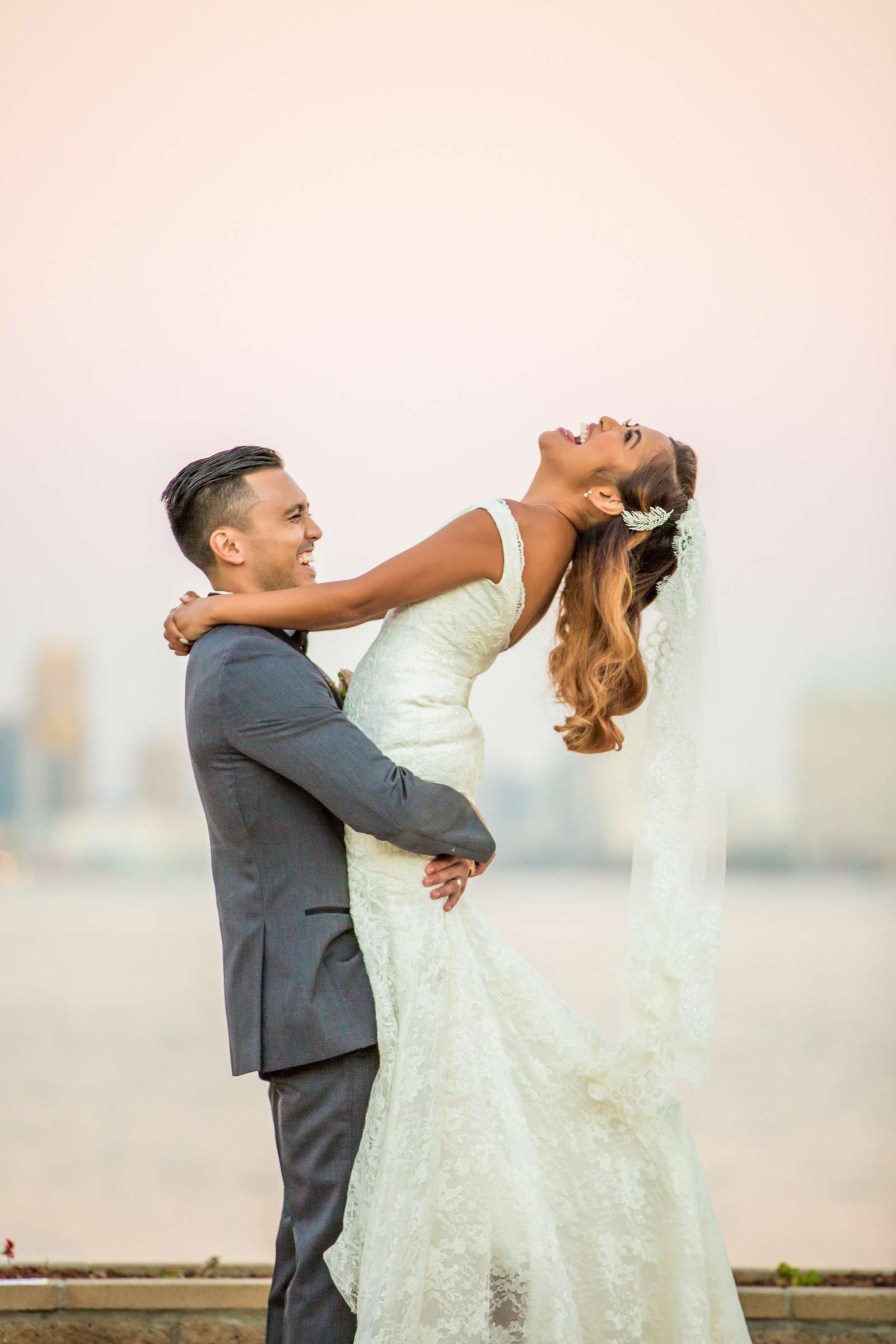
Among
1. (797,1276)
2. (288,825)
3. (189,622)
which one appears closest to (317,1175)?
(288,825)

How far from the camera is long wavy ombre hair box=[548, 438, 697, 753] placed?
286 cm

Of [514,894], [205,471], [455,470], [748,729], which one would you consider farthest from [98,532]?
[205,471]

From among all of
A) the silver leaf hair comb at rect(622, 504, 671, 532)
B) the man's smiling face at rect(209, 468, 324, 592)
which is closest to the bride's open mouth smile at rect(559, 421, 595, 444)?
the silver leaf hair comb at rect(622, 504, 671, 532)

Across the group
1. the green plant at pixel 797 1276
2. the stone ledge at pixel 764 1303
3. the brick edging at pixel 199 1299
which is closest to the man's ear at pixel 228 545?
the brick edging at pixel 199 1299

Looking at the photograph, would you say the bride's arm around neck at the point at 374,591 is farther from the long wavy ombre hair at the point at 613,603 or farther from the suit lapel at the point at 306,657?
the long wavy ombre hair at the point at 613,603

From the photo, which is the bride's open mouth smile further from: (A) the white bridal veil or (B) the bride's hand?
(B) the bride's hand

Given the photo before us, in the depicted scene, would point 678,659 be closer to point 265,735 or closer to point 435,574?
point 435,574

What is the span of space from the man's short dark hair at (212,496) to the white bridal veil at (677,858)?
88 centimetres

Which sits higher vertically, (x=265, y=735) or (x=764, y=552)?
(x=764, y=552)

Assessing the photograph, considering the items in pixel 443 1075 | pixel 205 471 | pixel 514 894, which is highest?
pixel 205 471

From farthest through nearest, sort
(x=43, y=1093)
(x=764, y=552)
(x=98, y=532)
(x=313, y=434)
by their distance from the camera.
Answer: (x=98, y=532) < (x=764, y=552) < (x=313, y=434) < (x=43, y=1093)

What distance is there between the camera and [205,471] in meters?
2.71

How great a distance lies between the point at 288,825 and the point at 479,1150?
676 millimetres

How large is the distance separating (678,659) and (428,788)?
682mm
